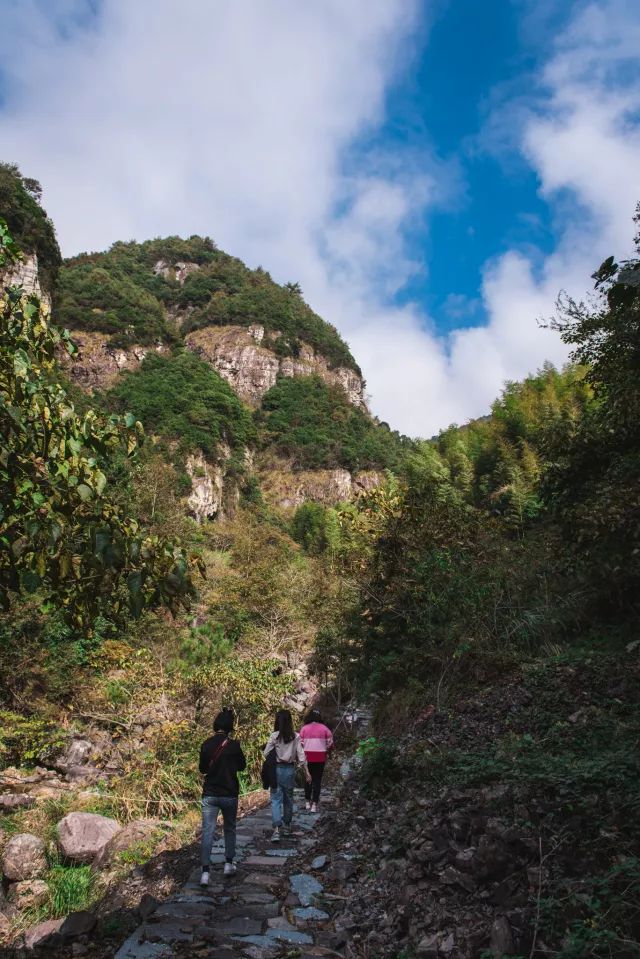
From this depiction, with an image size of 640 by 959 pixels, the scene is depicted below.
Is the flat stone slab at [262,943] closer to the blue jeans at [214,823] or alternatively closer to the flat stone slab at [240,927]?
the flat stone slab at [240,927]

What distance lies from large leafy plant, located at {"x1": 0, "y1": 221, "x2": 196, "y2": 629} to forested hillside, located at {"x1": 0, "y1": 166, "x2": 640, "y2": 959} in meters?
0.02

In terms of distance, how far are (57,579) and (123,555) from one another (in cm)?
62

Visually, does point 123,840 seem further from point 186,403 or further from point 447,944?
point 186,403

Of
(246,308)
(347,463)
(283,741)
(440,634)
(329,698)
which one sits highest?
(246,308)

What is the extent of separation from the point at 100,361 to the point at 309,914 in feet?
262

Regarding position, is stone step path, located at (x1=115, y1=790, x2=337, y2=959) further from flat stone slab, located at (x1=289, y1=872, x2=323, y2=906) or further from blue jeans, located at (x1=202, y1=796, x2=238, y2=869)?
blue jeans, located at (x1=202, y1=796, x2=238, y2=869)

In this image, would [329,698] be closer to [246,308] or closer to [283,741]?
[283,741]

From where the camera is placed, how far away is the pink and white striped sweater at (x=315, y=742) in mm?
8586

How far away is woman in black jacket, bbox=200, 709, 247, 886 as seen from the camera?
565 cm

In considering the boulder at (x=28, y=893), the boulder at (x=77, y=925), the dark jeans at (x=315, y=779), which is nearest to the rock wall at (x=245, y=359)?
the dark jeans at (x=315, y=779)

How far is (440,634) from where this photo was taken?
36.4ft

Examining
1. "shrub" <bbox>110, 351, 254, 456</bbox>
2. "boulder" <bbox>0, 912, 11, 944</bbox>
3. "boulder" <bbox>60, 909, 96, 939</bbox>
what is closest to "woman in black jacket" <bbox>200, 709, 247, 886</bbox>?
"boulder" <bbox>60, 909, 96, 939</bbox>

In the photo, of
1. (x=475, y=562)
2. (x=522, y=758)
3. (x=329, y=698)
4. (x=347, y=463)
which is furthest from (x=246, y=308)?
(x=522, y=758)

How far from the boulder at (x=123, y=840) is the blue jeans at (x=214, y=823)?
3.95 m
